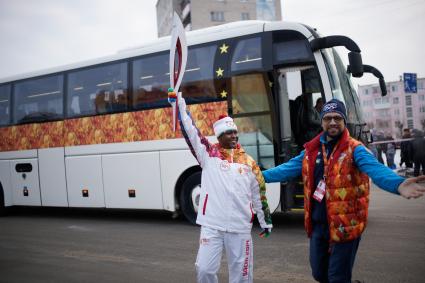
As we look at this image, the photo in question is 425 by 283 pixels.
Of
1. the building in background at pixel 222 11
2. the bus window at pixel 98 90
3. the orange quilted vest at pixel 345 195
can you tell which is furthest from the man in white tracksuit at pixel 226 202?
the building in background at pixel 222 11

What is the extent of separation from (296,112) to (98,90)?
4.53m

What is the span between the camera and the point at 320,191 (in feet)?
10.9

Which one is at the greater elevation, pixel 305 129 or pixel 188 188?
pixel 305 129

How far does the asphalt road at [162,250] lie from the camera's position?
530 cm

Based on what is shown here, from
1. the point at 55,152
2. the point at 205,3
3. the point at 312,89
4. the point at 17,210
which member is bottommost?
the point at 17,210

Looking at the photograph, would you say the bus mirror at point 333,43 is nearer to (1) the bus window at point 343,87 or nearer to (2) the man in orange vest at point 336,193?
(1) the bus window at point 343,87

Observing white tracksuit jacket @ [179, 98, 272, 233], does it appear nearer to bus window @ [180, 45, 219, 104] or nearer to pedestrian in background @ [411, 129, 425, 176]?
bus window @ [180, 45, 219, 104]

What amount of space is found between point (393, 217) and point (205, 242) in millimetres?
6243

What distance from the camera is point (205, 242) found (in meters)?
3.56

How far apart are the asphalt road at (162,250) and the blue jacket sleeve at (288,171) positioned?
65.1 inches

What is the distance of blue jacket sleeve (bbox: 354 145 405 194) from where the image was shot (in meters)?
2.88

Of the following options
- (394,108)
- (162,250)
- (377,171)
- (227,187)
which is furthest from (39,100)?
(394,108)

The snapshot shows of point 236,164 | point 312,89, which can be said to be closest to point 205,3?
point 312,89

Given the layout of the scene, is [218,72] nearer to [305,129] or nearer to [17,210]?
[305,129]
